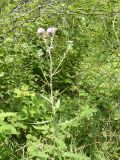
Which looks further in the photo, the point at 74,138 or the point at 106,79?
the point at 106,79

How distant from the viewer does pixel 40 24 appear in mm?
3293

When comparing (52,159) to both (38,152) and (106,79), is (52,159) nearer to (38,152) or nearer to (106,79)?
(38,152)

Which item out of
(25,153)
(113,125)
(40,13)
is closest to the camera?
(25,153)

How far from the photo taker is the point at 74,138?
2777 mm

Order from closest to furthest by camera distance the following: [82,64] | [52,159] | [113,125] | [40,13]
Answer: [52,159], [113,125], [40,13], [82,64]

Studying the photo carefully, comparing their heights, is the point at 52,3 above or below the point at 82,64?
above

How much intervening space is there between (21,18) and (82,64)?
72cm

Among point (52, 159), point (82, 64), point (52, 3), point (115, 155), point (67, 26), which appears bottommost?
point (115, 155)

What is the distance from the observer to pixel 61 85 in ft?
11.3

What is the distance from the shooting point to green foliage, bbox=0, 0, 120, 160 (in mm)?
2615

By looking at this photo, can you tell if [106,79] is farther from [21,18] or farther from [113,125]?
[21,18]

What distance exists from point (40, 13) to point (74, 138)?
110cm

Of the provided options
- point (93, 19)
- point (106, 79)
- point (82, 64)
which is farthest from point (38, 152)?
point (93, 19)

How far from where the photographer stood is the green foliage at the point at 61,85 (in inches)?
103
